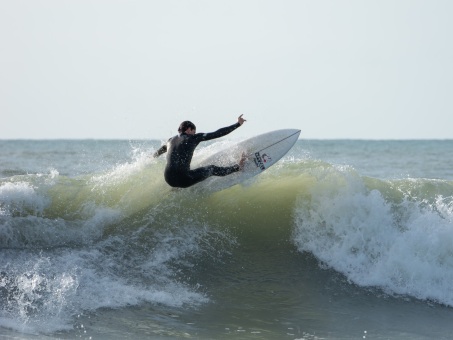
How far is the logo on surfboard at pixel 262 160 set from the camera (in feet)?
32.4

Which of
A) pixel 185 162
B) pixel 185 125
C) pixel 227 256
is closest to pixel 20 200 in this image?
pixel 185 162

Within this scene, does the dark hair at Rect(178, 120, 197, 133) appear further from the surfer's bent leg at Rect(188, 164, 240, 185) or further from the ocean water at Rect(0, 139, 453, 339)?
the ocean water at Rect(0, 139, 453, 339)

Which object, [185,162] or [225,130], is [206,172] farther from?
[225,130]

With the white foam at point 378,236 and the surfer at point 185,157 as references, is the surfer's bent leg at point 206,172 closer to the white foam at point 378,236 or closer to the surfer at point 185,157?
the surfer at point 185,157

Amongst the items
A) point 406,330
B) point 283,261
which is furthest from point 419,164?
point 406,330

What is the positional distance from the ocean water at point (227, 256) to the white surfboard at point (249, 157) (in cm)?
24

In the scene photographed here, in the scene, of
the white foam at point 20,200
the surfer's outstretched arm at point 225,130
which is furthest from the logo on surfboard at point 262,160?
the white foam at point 20,200

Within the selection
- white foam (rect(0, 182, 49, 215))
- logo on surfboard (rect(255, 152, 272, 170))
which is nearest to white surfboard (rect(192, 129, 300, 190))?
logo on surfboard (rect(255, 152, 272, 170))

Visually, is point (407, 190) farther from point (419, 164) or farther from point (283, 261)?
point (419, 164)

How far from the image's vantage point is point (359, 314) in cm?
753

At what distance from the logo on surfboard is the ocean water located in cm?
40

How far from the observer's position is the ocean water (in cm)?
691

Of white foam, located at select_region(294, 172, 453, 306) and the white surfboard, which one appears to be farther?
the white surfboard

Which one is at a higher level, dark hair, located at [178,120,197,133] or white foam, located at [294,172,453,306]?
dark hair, located at [178,120,197,133]
